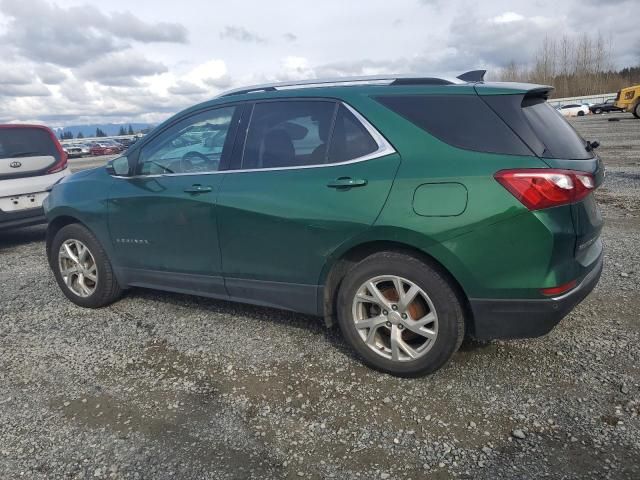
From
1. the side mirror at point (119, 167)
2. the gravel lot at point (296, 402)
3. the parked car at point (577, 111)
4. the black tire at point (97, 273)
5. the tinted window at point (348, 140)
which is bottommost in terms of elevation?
the parked car at point (577, 111)

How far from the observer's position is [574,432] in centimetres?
254

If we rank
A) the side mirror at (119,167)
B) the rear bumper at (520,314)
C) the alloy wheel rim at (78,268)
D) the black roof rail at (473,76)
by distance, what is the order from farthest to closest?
the alloy wheel rim at (78,268) < the side mirror at (119,167) < the black roof rail at (473,76) < the rear bumper at (520,314)

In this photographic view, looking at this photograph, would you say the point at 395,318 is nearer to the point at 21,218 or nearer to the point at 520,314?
the point at 520,314

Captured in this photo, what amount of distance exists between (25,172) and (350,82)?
5638 millimetres

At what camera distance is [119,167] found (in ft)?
13.8

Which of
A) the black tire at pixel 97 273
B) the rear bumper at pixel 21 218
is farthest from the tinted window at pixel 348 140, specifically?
the rear bumper at pixel 21 218

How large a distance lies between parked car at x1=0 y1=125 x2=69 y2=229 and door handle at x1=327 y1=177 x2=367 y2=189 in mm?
5415

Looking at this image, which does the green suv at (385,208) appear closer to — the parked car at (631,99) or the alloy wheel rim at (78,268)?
the alloy wheel rim at (78,268)

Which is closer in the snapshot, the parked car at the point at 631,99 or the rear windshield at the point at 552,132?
the rear windshield at the point at 552,132

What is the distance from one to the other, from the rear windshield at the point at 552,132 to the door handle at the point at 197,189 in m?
2.13

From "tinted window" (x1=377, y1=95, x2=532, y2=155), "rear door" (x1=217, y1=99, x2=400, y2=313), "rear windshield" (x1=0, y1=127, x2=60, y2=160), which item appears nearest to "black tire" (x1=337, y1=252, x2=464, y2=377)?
"rear door" (x1=217, y1=99, x2=400, y2=313)

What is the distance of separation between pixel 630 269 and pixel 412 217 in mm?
3117

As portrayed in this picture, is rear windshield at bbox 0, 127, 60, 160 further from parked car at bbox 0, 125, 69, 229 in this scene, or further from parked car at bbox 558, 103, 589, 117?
parked car at bbox 558, 103, 589, 117

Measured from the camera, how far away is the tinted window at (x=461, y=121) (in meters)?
2.76
